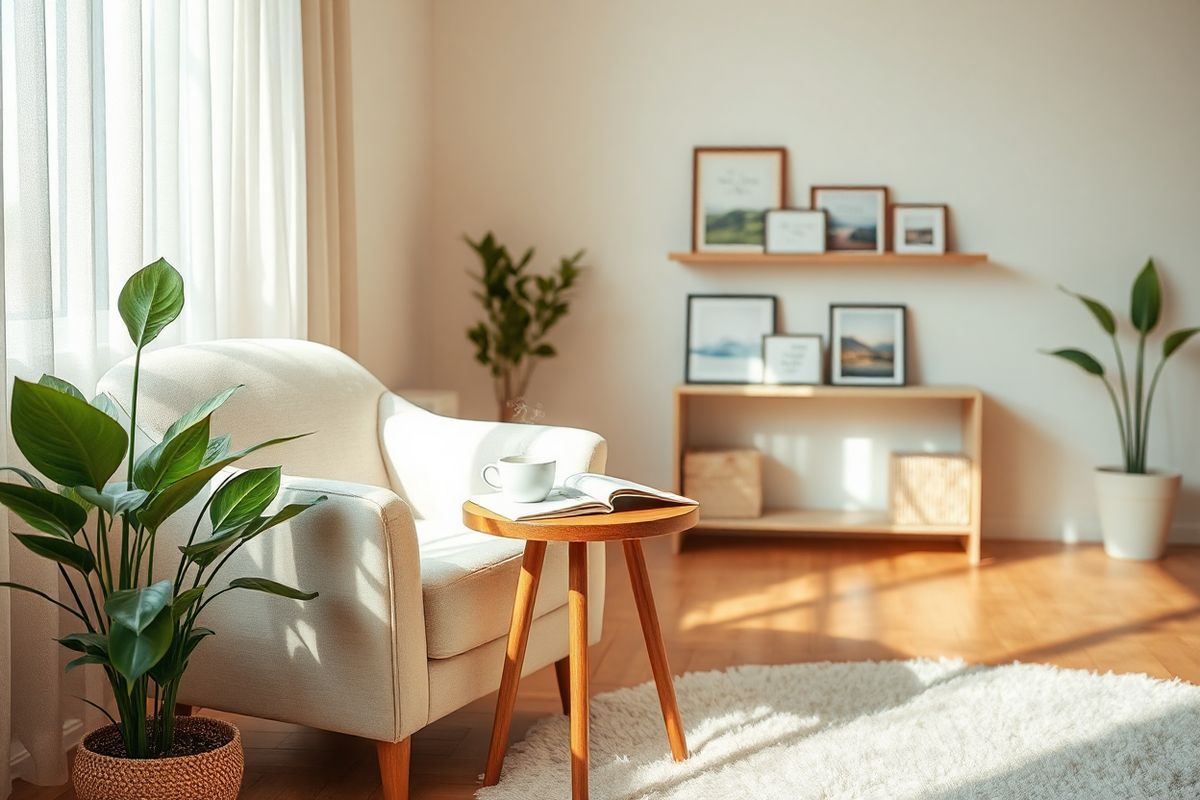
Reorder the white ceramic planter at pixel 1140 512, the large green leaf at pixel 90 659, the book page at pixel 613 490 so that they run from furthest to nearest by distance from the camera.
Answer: the white ceramic planter at pixel 1140 512 → the book page at pixel 613 490 → the large green leaf at pixel 90 659

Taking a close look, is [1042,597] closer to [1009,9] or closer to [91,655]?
[1009,9]

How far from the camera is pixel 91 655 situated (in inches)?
72.2

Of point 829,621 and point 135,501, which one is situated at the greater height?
point 135,501

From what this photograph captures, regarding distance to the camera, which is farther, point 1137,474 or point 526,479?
point 1137,474

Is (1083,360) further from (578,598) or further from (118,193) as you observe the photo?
(118,193)

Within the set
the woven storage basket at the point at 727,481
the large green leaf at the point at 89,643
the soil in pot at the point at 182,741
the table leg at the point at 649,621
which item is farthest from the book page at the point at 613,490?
the woven storage basket at the point at 727,481

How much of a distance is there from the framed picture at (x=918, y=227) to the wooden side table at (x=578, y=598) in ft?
8.67

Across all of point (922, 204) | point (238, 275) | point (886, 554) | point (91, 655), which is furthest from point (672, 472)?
point (91, 655)

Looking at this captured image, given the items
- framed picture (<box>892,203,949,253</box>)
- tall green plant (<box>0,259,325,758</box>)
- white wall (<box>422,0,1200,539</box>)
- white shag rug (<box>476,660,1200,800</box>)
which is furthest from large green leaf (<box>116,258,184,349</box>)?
framed picture (<box>892,203,949,253</box>)

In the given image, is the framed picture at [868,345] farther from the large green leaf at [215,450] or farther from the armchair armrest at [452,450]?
the large green leaf at [215,450]

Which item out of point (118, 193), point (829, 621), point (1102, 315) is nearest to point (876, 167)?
point (1102, 315)

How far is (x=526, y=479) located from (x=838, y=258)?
257 cm

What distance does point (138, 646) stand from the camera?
1.61 metres

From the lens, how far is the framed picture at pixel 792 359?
182 inches
